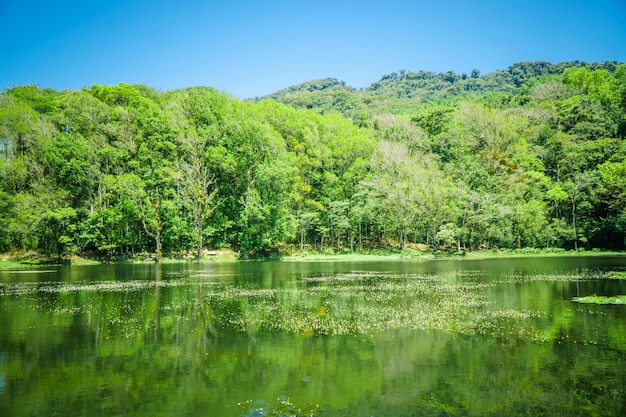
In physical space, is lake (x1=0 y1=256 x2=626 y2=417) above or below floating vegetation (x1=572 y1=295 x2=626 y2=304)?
above

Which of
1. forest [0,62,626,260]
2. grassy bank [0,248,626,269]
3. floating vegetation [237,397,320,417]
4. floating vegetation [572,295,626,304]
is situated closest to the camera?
floating vegetation [237,397,320,417]

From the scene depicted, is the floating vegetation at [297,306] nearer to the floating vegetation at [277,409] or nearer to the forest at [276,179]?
the floating vegetation at [277,409]

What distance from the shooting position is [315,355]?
11953 mm

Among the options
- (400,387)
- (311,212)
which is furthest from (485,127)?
(400,387)

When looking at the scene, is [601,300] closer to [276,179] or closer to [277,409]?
[277,409]

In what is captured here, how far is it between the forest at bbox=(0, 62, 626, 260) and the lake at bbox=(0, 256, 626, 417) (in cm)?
3741

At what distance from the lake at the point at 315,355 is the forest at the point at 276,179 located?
3741 centimetres

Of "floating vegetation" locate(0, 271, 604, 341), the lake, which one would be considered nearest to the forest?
"floating vegetation" locate(0, 271, 604, 341)

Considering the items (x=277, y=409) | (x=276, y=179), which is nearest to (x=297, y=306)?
(x=277, y=409)

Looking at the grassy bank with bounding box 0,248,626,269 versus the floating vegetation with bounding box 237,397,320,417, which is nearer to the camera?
the floating vegetation with bounding box 237,397,320,417

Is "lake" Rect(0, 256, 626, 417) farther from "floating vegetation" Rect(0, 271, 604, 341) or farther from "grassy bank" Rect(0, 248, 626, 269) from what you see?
"grassy bank" Rect(0, 248, 626, 269)

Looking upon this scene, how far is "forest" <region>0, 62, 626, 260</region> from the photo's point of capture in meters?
56.8

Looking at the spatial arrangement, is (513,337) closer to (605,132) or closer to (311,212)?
(311,212)

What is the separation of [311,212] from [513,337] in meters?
57.9
